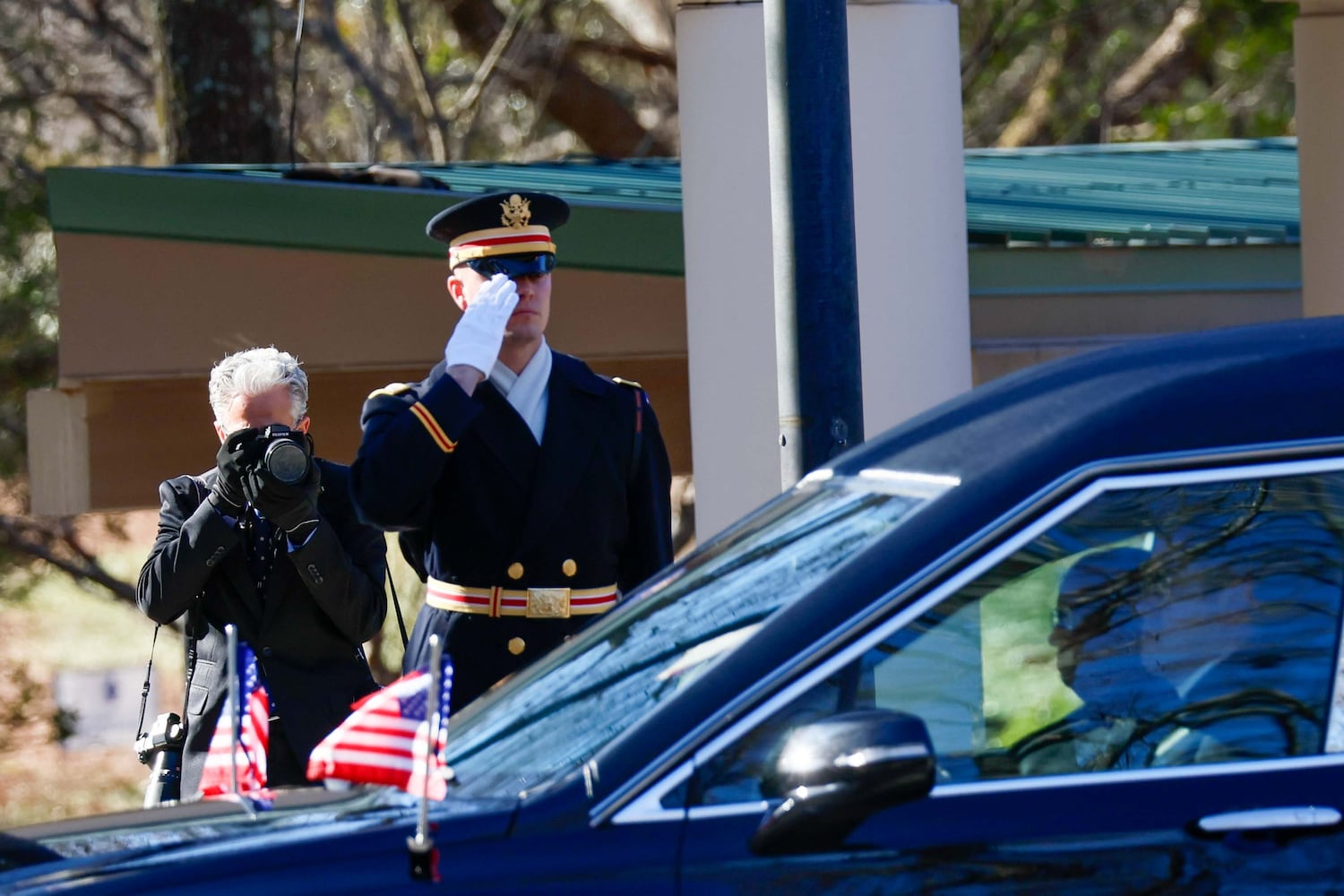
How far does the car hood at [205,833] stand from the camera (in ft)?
8.38

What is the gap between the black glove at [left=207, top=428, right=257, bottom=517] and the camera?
4445 mm

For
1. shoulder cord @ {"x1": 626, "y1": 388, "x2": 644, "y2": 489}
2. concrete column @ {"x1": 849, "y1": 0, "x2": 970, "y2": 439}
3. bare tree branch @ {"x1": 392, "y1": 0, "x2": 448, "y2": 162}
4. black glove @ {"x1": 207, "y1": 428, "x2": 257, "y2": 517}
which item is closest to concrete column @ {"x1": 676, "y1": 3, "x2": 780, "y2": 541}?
concrete column @ {"x1": 849, "y1": 0, "x2": 970, "y2": 439}

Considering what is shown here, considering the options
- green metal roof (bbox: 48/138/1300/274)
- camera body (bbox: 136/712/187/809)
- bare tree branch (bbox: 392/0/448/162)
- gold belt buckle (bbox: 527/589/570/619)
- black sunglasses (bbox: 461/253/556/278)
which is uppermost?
bare tree branch (bbox: 392/0/448/162)

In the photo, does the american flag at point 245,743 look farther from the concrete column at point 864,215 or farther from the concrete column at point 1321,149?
the concrete column at point 1321,149

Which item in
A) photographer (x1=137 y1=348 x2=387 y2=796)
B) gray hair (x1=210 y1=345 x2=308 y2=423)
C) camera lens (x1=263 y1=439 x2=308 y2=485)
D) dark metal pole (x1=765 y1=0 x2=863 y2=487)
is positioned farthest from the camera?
gray hair (x1=210 y1=345 x2=308 y2=423)

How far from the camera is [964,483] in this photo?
2.64 m

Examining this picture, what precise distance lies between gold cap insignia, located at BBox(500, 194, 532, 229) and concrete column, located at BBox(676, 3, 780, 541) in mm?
1394

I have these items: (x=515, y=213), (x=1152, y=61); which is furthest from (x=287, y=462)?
(x=1152, y=61)

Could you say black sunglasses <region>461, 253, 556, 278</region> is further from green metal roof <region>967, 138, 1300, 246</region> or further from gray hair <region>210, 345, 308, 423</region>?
green metal roof <region>967, 138, 1300, 246</region>

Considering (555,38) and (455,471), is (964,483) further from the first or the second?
(555,38)

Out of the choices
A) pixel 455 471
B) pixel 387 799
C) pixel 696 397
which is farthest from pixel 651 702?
pixel 696 397

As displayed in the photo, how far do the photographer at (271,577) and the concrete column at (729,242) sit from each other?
1420 mm

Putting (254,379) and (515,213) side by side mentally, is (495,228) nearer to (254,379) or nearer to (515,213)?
(515,213)

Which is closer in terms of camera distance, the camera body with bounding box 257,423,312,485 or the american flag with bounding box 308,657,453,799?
the american flag with bounding box 308,657,453,799
